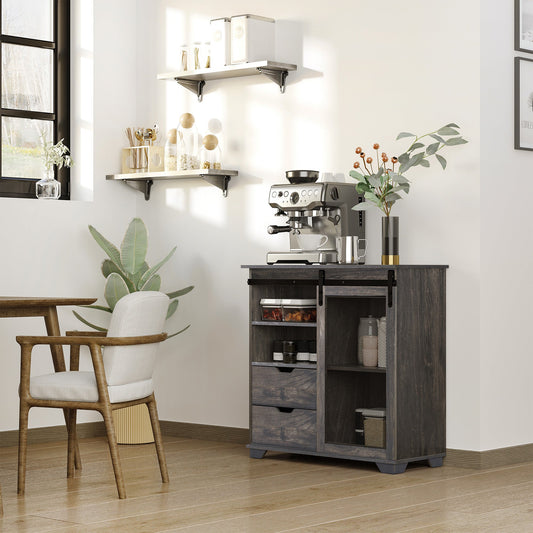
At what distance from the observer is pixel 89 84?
6023 millimetres

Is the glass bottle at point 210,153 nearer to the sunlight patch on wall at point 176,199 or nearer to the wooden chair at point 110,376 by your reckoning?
the sunlight patch on wall at point 176,199

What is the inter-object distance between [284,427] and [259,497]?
2.82ft

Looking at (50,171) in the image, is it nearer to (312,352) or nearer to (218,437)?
(218,437)

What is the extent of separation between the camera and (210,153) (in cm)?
574

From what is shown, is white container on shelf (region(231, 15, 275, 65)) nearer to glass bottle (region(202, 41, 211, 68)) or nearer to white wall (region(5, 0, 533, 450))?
white wall (region(5, 0, 533, 450))

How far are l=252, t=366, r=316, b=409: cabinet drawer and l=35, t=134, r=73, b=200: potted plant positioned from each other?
5.12 ft

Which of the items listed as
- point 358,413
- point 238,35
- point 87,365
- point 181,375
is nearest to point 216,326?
point 181,375

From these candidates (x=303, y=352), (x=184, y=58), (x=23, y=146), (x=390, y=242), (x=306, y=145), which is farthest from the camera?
(x=23, y=146)

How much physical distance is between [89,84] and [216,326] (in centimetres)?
155

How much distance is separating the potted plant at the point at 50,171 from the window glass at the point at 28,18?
0.65 metres

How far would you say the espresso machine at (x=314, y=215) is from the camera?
16.5 feet

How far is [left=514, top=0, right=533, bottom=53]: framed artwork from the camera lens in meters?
5.05

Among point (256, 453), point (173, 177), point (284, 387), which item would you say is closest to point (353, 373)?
point (284, 387)

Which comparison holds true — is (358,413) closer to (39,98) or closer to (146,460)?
(146,460)
